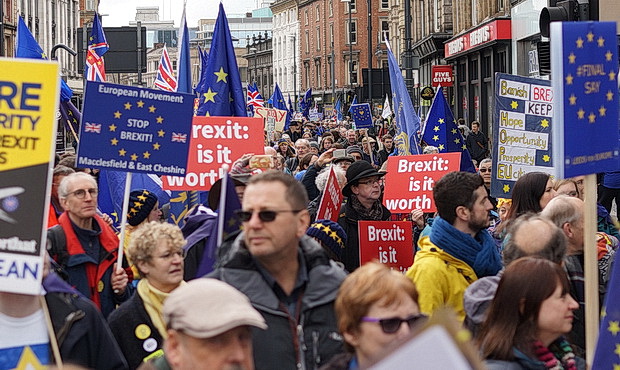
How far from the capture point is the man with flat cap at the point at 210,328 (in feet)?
11.2

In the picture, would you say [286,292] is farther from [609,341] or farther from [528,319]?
[609,341]

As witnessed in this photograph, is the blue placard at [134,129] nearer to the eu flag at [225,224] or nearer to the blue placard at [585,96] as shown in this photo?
the eu flag at [225,224]

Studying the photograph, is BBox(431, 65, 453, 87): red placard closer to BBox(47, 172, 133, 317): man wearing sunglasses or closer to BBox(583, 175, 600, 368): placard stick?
BBox(47, 172, 133, 317): man wearing sunglasses

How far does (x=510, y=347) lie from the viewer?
4438mm

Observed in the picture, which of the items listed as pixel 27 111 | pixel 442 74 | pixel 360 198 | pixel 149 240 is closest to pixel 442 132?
pixel 360 198

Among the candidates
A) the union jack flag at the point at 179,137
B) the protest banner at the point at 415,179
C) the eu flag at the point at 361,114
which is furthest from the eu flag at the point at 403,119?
the eu flag at the point at 361,114

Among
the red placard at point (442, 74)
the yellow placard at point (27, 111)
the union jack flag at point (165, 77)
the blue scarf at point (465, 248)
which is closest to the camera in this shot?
the yellow placard at point (27, 111)

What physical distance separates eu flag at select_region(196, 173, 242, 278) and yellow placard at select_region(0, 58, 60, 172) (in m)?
0.98

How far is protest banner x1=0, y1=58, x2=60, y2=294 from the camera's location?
16.1ft

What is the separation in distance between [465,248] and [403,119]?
28.9 feet

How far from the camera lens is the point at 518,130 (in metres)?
9.99

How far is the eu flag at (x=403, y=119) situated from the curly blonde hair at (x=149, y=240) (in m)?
Result: 8.10

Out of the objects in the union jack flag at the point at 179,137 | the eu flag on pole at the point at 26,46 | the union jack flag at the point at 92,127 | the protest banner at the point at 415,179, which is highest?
the eu flag on pole at the point at 26,46

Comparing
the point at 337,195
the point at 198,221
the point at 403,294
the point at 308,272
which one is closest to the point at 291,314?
the point at 308,272
